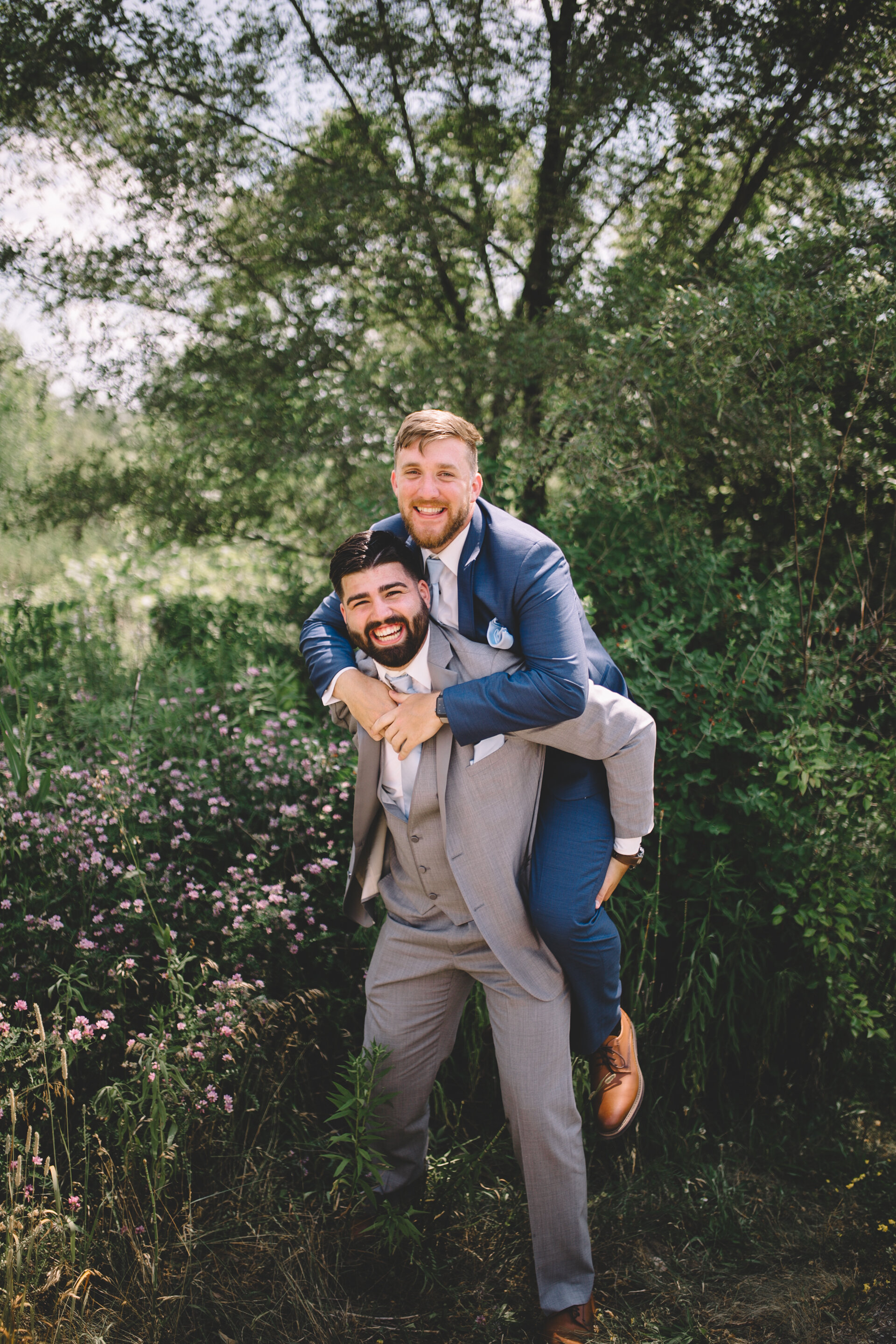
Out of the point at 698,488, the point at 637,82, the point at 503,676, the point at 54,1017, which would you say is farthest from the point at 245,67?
the point at 54,1017

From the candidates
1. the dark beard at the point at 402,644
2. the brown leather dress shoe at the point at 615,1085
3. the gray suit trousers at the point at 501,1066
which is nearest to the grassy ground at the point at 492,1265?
the gray suit trousers at the point at 501,1066

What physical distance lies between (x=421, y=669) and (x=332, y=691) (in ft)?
0.81

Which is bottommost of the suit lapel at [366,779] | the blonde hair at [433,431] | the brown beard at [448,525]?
the suit lapel at [366,779]

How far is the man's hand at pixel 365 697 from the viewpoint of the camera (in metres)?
2.23

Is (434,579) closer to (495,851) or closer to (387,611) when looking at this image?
(387,611)

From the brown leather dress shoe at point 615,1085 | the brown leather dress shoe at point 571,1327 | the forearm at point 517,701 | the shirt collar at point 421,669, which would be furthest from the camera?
the brown leather dress shoe at point 615,1085

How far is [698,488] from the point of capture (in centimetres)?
461

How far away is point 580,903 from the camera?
2.19 meters

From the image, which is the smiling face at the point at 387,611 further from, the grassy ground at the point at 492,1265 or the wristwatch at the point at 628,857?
the grassy ground at the point at 492,1265

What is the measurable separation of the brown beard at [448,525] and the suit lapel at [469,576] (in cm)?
3

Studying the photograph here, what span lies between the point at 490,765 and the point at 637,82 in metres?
3.97

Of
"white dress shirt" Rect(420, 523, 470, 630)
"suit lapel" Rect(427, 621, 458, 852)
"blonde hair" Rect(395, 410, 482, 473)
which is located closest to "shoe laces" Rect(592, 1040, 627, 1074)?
"suit lapel" Rect(427, 621, 458, 852)

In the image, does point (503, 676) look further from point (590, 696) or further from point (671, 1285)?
point (671, 1285)

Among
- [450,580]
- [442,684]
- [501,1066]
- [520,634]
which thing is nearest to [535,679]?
[520,634]
